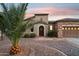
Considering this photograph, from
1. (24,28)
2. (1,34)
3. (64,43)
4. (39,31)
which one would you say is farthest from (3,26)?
(64,43)

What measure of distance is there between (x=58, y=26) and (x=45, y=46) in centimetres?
32

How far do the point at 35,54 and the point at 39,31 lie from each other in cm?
32

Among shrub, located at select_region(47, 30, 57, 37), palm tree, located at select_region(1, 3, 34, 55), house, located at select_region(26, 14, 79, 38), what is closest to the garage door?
house, located at select_region(26, 14, 79, 38)

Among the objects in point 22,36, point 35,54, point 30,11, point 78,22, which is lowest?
point 35,54

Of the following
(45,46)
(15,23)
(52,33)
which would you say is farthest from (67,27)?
(15,23)

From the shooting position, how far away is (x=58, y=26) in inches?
93.0

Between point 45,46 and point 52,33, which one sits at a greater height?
point 52,33

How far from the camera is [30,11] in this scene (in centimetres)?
238

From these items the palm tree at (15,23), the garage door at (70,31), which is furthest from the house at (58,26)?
the palm tree at (15,23)

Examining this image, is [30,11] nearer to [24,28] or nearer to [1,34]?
[24,28]

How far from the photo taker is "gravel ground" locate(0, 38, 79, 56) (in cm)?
236

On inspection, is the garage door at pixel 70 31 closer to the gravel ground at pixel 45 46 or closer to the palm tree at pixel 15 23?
the gravel ground at pixel 45 46

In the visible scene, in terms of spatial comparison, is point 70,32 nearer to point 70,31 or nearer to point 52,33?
point 70,31

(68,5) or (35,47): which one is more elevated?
(68,5)
